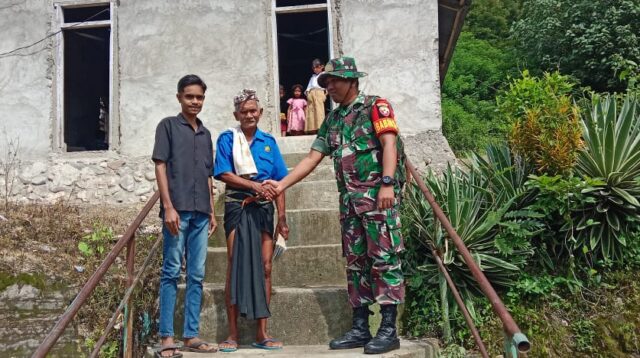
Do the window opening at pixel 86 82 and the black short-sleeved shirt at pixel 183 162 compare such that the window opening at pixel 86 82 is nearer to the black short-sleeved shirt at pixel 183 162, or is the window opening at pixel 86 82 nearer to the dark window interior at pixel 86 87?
the dark window interior at pixel 86 87

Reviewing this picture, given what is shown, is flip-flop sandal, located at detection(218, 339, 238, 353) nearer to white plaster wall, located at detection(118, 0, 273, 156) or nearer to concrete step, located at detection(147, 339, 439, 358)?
concrete step, located at detection(147, 339, 439, 358)

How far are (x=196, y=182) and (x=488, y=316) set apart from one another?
2.45m

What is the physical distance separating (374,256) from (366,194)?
1.28 ft

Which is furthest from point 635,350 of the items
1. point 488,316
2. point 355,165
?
point 355,165

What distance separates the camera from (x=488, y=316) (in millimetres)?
4199

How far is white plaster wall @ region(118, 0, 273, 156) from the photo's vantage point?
24.7 feet

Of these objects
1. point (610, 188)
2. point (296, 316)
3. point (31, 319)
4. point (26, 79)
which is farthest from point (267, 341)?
point (26, 79)

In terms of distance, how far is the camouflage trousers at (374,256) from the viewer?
3336 millimetres

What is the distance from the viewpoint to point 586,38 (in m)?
13.6

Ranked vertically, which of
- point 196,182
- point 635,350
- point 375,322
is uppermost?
point 196,182

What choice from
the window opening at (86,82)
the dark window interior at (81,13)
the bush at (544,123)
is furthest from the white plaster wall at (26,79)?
the bush at (544,123)

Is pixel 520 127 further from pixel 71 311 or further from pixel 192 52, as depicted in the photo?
pixel 192 52

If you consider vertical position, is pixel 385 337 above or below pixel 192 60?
below

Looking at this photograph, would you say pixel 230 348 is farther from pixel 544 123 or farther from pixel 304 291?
pixel 544 123
